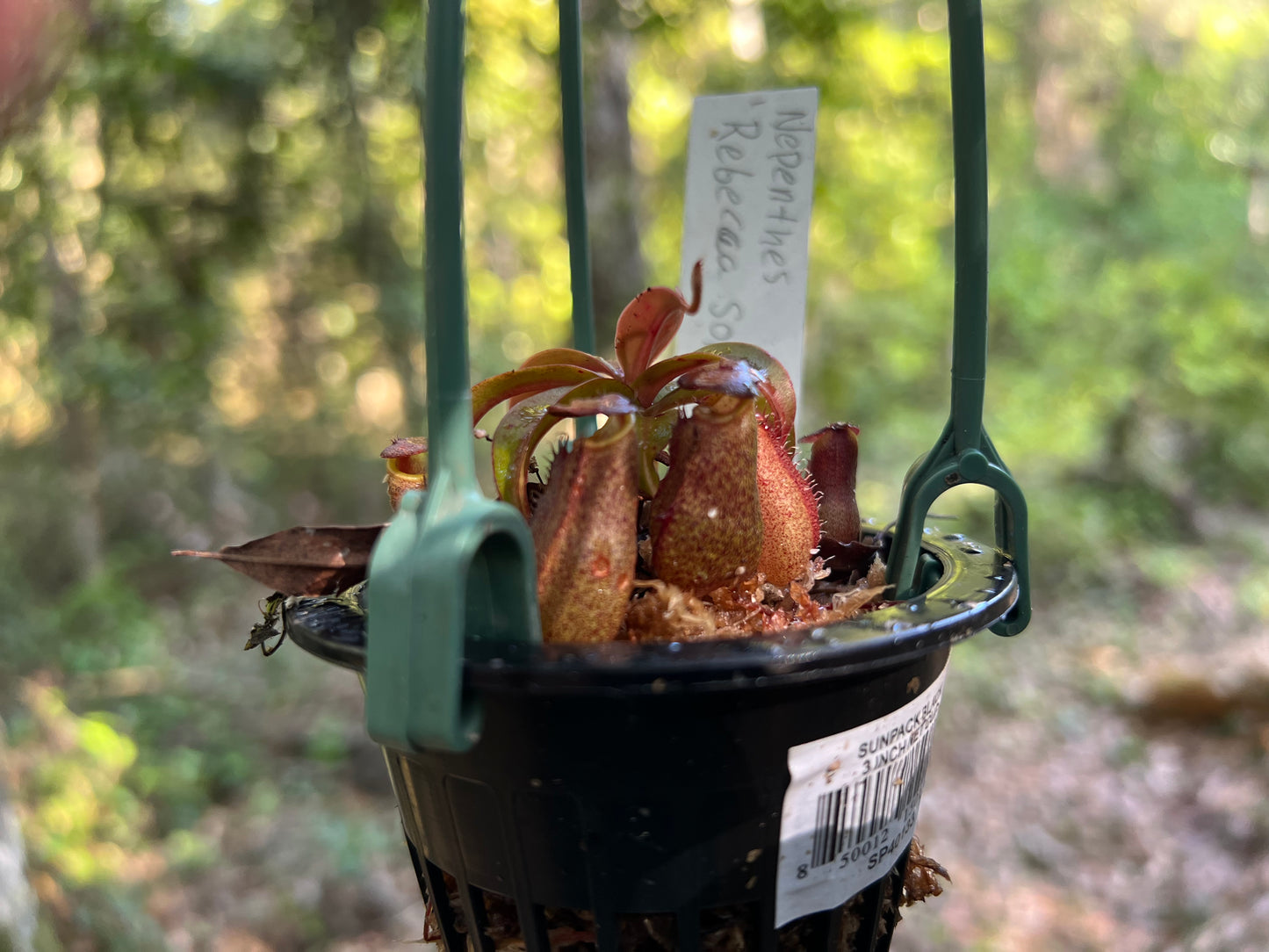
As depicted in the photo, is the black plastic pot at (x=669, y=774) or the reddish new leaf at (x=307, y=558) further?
the reddish new leaf at (x=307, y=558)

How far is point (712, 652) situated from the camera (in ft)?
1.44

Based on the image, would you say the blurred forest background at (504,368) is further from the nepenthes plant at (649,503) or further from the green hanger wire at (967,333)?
the green hanger wire at (967,333)

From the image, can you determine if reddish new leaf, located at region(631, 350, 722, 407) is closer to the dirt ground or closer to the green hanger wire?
→ the green hanger wire

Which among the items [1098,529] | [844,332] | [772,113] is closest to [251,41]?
[772,113]

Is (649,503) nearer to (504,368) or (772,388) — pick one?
(772,388)

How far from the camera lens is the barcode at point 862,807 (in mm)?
521

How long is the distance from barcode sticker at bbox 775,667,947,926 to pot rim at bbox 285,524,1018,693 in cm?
6

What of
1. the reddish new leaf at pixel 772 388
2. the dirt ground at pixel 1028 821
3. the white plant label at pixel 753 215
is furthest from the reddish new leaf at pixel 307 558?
the dirt ground at pixel 1028 821

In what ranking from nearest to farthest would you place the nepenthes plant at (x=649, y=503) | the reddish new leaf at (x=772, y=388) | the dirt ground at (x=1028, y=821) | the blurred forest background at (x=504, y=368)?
the nepenthes plant at (x=649, y=503) → the reddish new leaf at (x=772, y=388) → the dirt ground at (x=1028, y=821) → the blurred forest background at (x=504, y=368)

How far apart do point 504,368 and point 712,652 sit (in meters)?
4.01

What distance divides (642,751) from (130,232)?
3.77 m

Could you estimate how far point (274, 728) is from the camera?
9.72 ft

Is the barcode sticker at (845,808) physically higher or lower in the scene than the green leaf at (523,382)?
lower

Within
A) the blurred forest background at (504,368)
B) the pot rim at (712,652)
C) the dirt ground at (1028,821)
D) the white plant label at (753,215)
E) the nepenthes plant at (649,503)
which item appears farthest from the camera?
the blurred forest background at (504,368)
